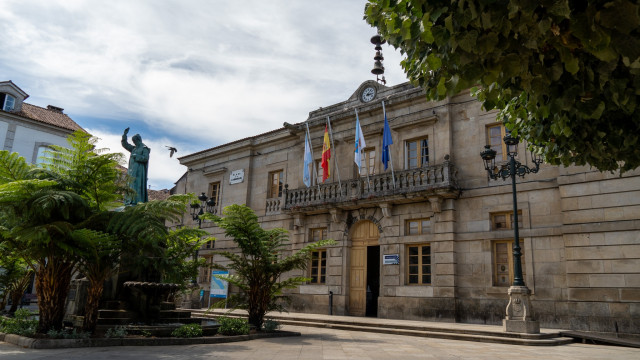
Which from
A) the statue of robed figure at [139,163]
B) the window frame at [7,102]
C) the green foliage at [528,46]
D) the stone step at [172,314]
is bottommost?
the stone step at [172,314]

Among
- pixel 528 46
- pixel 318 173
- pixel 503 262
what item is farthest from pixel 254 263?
pixel 528 46

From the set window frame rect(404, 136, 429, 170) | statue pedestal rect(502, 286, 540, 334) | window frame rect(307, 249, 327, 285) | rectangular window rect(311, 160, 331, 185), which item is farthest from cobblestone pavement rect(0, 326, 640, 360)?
rectangular window rect(311, 160, 331, 185)

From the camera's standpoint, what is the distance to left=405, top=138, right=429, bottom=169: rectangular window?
1777 centimetres

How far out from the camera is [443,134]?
17.1 meters

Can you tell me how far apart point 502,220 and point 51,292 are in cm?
1336

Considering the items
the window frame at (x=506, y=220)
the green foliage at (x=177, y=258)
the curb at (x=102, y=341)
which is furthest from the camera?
the window frame at (x=506, y=220)

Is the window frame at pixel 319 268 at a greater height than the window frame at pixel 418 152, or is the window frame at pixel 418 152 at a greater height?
the window frame at pixel 418 152

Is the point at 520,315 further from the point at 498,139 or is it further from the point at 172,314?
the point at 172,314

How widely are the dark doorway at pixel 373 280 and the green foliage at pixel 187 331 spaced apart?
10.3 m

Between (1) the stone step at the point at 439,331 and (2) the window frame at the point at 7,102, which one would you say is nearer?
(1) the stone step at the point at 439,331

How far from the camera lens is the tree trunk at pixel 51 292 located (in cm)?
839

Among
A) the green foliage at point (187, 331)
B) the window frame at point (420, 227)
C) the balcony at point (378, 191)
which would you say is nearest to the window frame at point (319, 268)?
the balcony at point (378, 191)

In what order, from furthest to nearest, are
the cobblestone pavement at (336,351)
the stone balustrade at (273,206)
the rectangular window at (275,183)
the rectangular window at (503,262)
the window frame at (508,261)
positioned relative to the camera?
1. the rectangular window at (275,183)
2. the stone balustrade at (273,206)
3. the rectangular window at (503,262)
4. the window frame at (508,261)
5. the cobblestone pavement at (336,351)

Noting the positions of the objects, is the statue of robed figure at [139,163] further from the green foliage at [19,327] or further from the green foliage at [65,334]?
the green foliage at [65,334]
